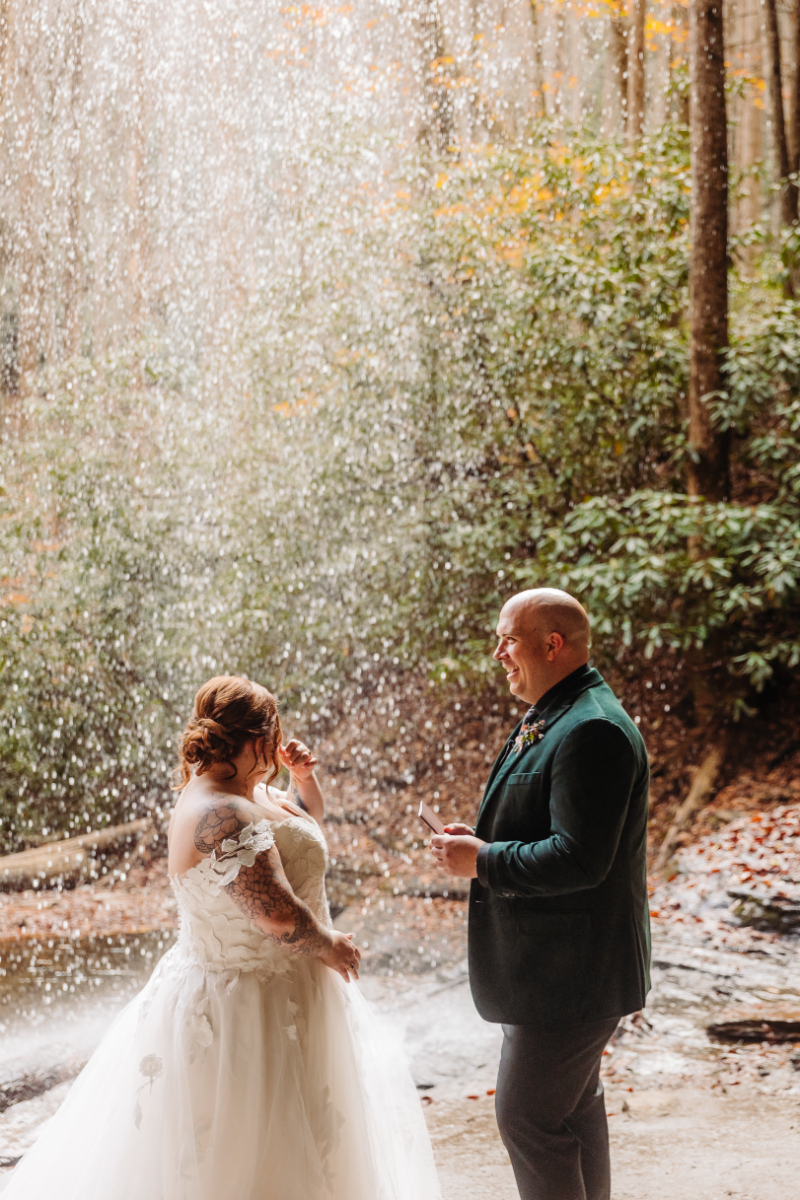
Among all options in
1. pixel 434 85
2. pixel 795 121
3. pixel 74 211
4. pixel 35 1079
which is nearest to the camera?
pixel 35 1079

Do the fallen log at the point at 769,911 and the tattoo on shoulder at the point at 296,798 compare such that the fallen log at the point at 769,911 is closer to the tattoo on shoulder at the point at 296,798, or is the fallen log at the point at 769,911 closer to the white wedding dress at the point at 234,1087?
the white wedding dress at the point at 234,1087

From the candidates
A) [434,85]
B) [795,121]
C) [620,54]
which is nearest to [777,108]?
[795,121]

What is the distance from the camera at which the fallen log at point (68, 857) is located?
727 centimetres

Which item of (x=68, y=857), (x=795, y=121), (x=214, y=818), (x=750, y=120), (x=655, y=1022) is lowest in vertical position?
(x=68, y=857)

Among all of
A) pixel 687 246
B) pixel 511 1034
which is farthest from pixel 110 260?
pixel 511 1034

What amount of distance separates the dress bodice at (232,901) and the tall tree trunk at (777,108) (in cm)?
717

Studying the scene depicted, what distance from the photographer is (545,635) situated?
6.77 ft

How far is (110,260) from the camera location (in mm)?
10070

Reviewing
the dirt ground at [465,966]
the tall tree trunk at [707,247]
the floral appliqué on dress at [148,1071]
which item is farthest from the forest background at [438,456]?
the floral appliqué on dress at [148,1071]

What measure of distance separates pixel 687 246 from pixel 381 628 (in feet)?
12.4

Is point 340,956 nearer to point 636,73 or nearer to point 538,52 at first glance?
point 636,73

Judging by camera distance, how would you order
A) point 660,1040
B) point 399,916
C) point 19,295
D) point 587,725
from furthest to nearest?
point 19,295 → point 399,916 → point 660,1040 → point 587,725

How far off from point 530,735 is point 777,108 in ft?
27.1

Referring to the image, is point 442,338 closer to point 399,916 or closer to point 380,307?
point 380,307
